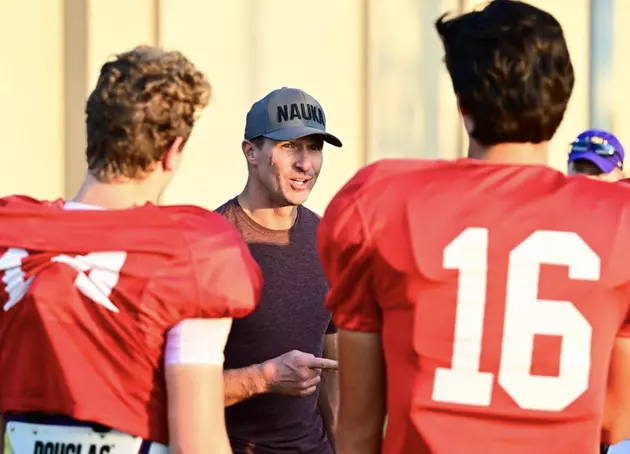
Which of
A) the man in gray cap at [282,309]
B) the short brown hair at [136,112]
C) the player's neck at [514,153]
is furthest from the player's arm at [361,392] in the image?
the man in gray cap at [282,309]

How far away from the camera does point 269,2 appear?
612cm

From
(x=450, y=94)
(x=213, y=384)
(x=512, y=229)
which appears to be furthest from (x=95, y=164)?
(x=450, y=94)

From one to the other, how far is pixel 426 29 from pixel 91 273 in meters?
4.39

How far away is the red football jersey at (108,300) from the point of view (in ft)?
7.17

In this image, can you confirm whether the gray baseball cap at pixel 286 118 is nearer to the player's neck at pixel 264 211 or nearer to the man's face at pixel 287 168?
the man's face at pixel 287 168

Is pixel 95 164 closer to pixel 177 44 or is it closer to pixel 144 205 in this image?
pixel 144 205

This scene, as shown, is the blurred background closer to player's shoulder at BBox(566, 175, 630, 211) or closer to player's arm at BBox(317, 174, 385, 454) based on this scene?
player's arm at BBox(317, 174, 385, 454)

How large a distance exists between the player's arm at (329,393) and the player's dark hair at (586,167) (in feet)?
4.53

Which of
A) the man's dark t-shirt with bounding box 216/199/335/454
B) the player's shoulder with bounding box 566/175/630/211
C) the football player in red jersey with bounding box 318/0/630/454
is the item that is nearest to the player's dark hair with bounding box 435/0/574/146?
the football player in red jersey with bounding box 318/0/630/454

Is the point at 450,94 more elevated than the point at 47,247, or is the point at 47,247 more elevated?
the point at 450,94

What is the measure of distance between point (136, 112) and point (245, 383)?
0.98m

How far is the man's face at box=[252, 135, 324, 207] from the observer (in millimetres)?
3377

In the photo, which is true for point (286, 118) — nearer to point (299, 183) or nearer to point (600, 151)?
point (299, 183)

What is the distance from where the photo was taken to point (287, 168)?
11.2ft
